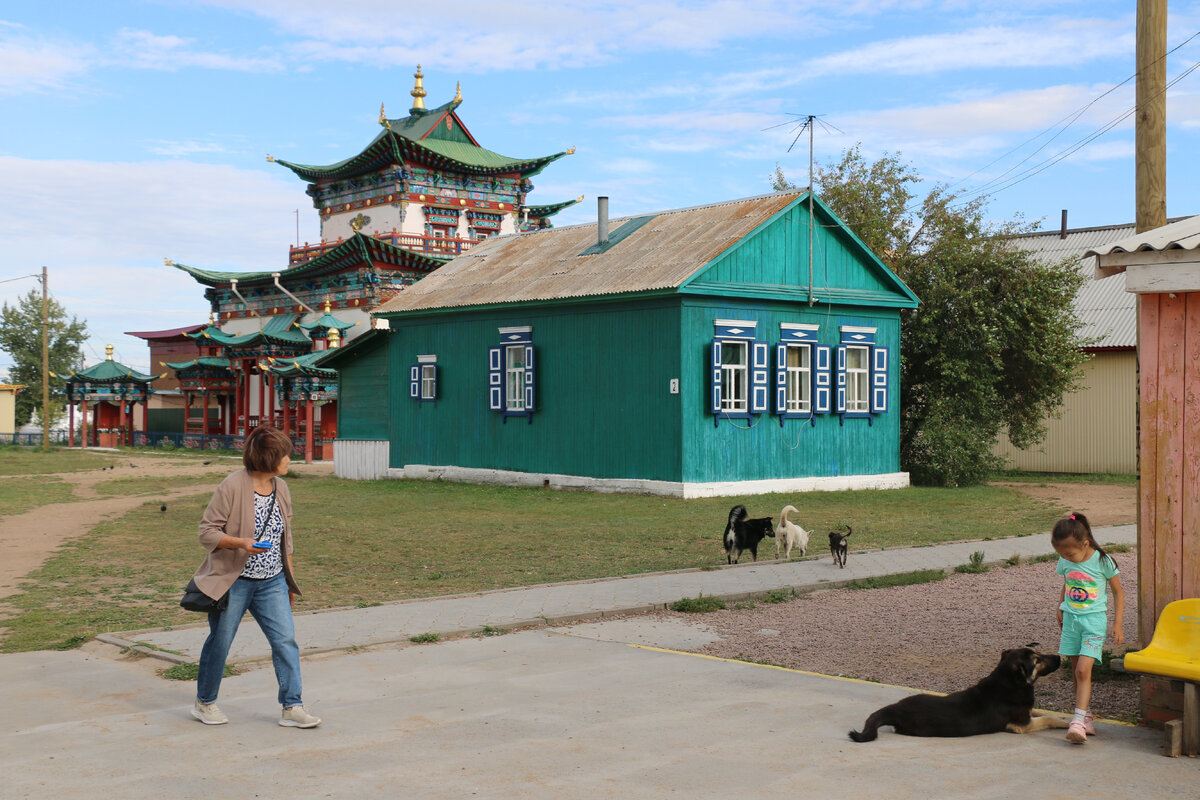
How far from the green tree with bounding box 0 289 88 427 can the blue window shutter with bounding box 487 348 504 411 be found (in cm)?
4701

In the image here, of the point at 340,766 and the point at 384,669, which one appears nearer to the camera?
the point at 340,766

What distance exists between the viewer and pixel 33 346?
65188 mm

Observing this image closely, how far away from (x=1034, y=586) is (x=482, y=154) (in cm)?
3995

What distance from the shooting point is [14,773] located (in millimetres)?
5383

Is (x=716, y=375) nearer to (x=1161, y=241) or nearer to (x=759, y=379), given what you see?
(x=759, y=379)

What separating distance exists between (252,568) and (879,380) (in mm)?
21580

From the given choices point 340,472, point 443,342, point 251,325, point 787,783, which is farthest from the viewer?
point 251,325

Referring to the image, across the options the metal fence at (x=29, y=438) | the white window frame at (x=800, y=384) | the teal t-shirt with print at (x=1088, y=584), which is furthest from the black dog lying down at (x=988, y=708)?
the metal fence at (x=29, y=438)

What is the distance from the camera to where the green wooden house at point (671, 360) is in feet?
75.5

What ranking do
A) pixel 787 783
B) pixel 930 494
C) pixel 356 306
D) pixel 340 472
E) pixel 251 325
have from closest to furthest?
pixel 787 783 < pixel 930 494 < pixel 340 472 < pixel 356 306 < pixel 251 325

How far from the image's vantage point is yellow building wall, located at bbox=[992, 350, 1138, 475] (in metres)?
32.7

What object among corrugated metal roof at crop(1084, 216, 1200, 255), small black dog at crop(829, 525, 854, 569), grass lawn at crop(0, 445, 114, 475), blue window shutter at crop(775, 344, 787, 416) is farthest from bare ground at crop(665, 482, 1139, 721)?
grass lawn at crop(0, 445, 114, 475)

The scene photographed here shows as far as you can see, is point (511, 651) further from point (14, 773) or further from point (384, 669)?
point (14, 773)

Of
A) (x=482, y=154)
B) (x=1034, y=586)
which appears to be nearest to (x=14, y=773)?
(x=1034, y=586)
